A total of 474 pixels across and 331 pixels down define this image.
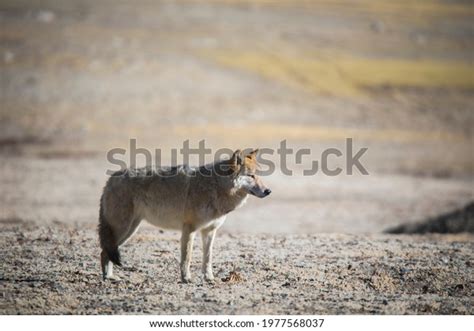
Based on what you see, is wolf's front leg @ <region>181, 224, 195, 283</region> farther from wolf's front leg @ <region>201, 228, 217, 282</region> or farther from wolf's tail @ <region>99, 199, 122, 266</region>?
wolf's tail @ <region>99, 199, 122, 266</region>

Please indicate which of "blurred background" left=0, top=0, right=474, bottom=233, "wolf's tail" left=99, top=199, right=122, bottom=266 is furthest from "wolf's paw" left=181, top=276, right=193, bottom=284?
"blurred background" left=0, top=0, right=474, bottom=233

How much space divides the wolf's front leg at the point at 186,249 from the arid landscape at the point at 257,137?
0.26 metres

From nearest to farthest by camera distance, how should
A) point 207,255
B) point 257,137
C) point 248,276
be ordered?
point 207,255
point 248,276
point 257,137

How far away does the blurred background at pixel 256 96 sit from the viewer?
814 inches

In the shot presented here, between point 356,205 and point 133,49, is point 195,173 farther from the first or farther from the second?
point 133,49

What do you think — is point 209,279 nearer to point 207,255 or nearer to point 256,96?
point 207,255

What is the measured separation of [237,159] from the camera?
9195 mm

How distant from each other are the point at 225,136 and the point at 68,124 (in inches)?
261

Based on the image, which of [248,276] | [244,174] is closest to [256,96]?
[248,276]

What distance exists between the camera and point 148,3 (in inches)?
1625

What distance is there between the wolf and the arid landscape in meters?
0.56

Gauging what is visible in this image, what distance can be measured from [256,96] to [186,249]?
83.0 ft

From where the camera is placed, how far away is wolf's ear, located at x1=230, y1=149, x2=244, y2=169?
9148mm

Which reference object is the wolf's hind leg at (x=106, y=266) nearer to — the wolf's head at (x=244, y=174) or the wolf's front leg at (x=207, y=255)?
the wolf's front leg at (x=207, y=255)
